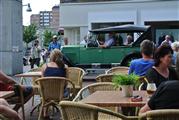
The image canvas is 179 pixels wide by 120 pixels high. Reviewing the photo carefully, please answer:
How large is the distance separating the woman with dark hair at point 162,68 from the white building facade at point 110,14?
97.0 ft

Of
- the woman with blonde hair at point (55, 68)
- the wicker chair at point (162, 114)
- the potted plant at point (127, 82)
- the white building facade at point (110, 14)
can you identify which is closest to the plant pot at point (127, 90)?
the potted plant at point (127, 82)

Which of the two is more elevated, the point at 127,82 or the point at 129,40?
the point at 129,40

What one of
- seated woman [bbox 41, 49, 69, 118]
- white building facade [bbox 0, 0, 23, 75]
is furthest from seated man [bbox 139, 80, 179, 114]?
white building facade [bbox 0, 0, 23, 75]

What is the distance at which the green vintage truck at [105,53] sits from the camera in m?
→ 19.8

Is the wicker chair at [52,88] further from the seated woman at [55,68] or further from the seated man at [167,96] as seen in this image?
the seated man at [167,96]

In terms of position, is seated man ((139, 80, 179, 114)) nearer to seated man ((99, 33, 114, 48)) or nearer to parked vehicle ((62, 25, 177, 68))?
parked vehicle ((62, 25, 177, 68))

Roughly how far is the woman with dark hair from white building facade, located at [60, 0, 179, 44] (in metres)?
29.6

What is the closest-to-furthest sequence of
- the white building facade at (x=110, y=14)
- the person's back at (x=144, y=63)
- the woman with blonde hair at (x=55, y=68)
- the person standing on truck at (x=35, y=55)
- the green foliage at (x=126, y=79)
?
the green foliage at (x=126, y=79)
the person's back at (x=144, y=63)
the woman with blonde hair at (x=55, y=68)
the person standing on truck at (x=35, y=55)
the white building facade at (x=110, y=14)

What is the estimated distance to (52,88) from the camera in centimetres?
846

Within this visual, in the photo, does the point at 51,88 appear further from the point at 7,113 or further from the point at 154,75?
the point at 7,113

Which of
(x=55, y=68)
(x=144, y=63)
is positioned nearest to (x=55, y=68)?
(x=55, y=68)

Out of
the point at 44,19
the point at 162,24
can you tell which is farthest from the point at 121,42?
the point at 44,19

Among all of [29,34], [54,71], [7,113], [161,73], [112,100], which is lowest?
[7,113]

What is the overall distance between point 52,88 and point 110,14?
95.0 feet
